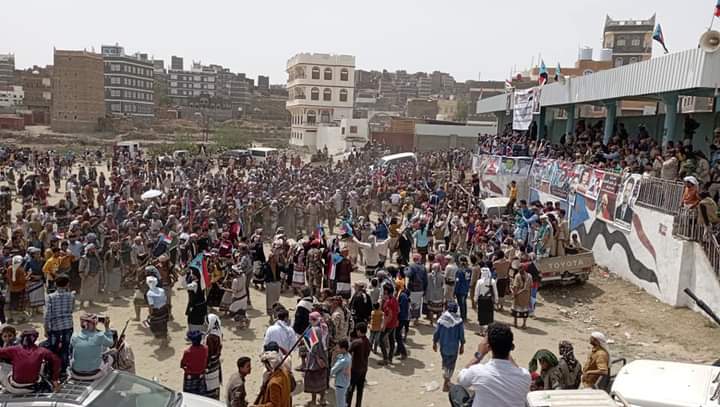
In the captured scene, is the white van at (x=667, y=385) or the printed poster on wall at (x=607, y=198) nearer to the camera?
the white van at (x=667, y=385)

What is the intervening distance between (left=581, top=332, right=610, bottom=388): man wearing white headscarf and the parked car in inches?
155

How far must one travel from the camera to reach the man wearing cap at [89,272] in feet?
38.0

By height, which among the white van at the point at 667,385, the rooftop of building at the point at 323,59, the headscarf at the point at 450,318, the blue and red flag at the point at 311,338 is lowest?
the blue and red flag at the point at 311,338

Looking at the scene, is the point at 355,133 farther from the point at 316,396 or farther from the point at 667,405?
the point at 667,405

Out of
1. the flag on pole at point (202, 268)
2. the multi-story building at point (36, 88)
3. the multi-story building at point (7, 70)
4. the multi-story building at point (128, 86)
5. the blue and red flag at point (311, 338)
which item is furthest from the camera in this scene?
the multi-story building at point (7, 70)

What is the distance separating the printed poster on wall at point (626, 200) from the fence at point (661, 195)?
0.78ft

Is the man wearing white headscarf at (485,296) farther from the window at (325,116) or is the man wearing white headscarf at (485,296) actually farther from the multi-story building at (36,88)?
the multi-story building at (36,88)

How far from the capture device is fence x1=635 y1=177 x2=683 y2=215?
1279cm

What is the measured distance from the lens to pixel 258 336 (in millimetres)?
10484

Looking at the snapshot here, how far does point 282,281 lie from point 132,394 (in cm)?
779

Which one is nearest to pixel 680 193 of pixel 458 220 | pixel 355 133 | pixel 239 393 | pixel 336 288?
pixel 458 220

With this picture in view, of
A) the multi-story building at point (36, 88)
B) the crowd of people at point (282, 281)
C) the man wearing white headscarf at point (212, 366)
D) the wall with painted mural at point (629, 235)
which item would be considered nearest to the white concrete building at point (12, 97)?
the multi-story building at point (36, 88)

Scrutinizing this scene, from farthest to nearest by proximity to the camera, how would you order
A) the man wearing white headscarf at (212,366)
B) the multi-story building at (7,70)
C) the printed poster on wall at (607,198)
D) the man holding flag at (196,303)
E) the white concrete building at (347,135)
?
the multi-story building at (7,70) → the white concrete building at (347,135) → the printed poster on wall at (607,198) → the man holding flag at (196,303) → the man wearing white headscarf at (212,366)

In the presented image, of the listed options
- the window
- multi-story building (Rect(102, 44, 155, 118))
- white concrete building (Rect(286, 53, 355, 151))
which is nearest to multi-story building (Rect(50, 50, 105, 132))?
multi-story building (Rect(102, 44, 155, 118))
